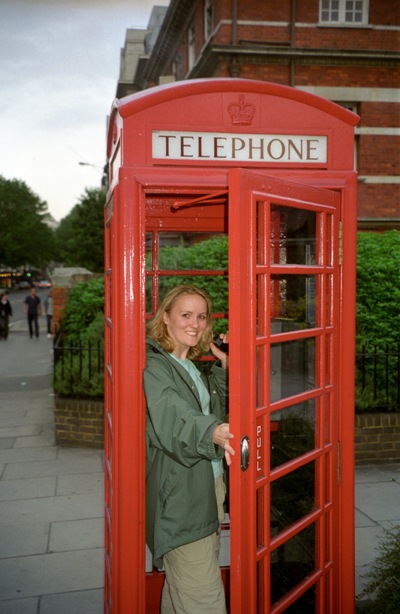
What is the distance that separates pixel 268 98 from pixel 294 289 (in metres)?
0.94

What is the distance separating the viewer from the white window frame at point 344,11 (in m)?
17.3

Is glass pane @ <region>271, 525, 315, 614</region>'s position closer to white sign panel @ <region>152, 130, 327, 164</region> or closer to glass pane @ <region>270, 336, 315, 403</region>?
glass pane @ <region>270, 336, 315, 403</region>

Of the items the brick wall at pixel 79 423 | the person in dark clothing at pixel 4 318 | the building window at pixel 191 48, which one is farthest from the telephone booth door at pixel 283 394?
the building window at pixel 191 48

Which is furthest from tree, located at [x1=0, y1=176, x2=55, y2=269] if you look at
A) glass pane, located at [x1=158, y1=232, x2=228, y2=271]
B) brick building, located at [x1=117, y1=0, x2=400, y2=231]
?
glass pane, located at [x1=158, y1=232, x2=228, y2=271]

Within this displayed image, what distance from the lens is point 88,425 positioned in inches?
299

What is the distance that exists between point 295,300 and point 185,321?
55 centimetres

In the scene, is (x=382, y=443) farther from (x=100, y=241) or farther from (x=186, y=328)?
(x=100, y=241)

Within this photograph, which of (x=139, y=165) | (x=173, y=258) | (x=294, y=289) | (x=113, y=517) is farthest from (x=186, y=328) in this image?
(x=173, y=258)

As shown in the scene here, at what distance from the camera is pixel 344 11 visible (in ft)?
57.0

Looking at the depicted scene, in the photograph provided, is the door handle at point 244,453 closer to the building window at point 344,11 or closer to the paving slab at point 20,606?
the paving slab at point 20,606

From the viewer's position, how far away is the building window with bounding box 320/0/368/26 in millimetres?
17328

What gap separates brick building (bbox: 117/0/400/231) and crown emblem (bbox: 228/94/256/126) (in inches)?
574

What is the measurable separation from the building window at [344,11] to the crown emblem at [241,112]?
16384 millimetres

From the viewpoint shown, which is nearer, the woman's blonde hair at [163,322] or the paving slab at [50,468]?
the woman's blonde hair at [163,322]
